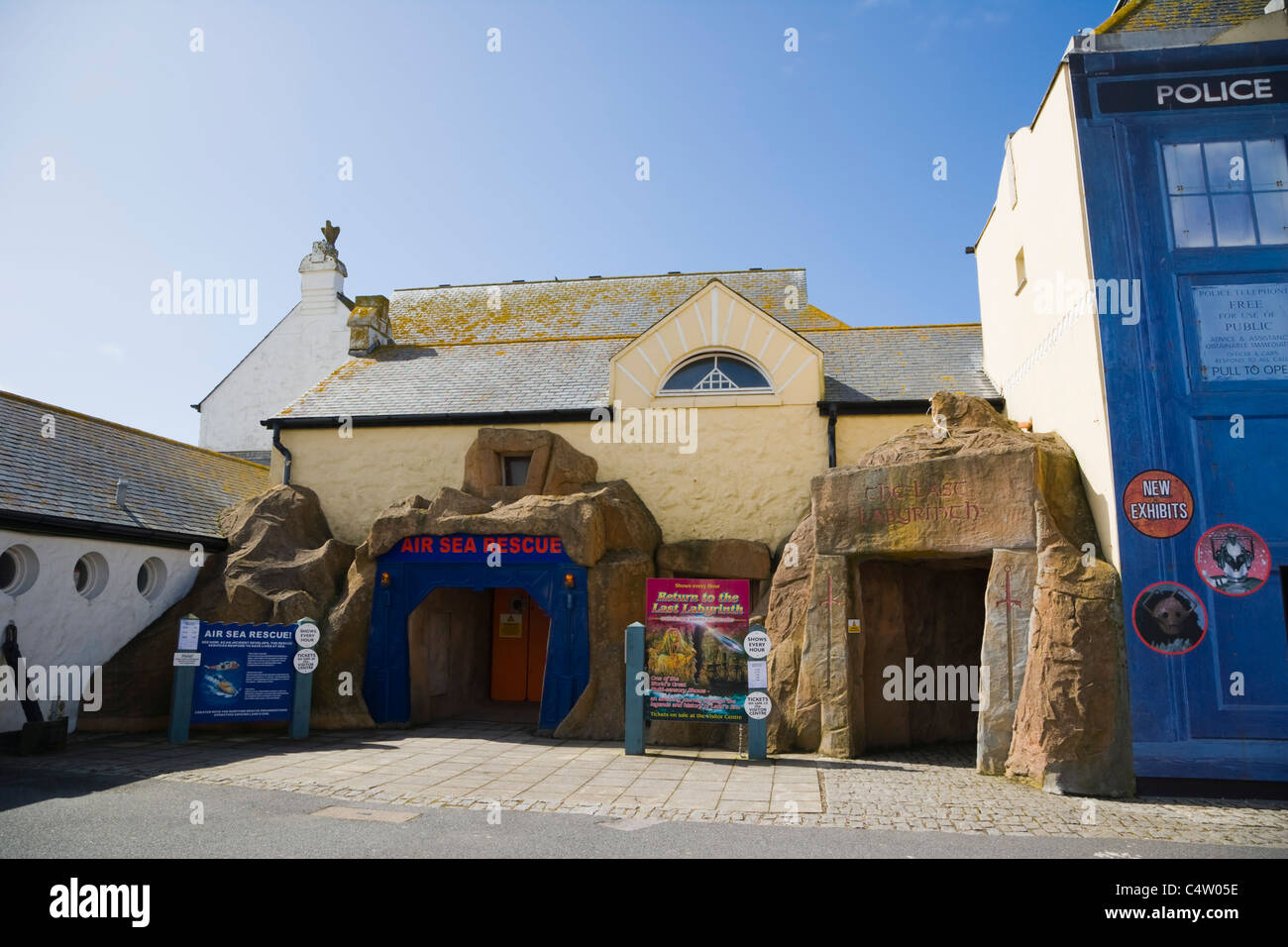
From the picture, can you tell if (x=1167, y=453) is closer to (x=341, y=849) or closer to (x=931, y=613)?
(x=931, y=613)

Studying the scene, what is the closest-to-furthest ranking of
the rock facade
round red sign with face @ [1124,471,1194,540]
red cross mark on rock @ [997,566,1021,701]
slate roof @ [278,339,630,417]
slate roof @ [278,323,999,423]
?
round red sign with face @ [1124,471,1194,540]
red cross mark on rock @ [997,566,1021,701]
the rock facade
slate roof @ [278,323,999,423]
slate roof @ [278,339,630,417]

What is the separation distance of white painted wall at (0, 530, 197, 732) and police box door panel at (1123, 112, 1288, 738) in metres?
13.6

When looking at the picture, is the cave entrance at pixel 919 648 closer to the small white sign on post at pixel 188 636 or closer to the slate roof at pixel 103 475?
the small white sign on post at pixel 188 636

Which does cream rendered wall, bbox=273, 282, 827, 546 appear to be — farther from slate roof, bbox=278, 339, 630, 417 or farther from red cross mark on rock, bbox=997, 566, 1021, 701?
red cross mark on rock, bbox=997, 566, 1021, 701

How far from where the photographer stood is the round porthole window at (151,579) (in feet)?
40.5

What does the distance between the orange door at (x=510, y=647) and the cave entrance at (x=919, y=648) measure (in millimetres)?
7747

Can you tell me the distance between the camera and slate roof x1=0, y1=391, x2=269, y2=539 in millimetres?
10992

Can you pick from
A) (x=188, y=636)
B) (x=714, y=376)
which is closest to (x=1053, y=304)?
(x=714, y=376)

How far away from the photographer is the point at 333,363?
20.9 m

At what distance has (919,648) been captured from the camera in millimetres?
11016

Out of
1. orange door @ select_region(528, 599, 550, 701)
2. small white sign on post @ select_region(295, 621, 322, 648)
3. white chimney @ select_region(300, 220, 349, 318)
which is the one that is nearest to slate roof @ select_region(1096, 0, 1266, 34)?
small white sign on post @ select_region(295, 621, 322, 648)

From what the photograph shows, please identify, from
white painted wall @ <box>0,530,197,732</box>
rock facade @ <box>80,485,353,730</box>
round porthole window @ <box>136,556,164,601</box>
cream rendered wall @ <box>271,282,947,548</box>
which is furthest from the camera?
cream rendered wall @ <box>271,282,947,548</box>

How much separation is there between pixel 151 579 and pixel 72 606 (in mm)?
1549
